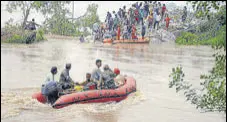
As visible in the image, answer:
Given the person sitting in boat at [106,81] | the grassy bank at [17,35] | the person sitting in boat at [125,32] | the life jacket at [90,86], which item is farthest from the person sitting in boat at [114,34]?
the life jacket at [90,86]

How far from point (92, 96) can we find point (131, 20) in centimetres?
1853

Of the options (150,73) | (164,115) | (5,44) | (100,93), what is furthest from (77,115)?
(5,44)

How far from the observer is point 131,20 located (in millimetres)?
29906

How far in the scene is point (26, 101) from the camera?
39.9 ft

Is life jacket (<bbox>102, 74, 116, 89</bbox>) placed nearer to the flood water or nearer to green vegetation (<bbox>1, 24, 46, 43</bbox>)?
the flood water

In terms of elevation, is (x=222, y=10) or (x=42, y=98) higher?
(x=222, y=10)

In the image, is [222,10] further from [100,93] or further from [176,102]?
[176,102]

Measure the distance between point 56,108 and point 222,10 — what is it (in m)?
7.01

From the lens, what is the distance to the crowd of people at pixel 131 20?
2791 cm

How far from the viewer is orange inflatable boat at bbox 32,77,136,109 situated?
36.6 feet

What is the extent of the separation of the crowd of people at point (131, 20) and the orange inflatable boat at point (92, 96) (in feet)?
43.1

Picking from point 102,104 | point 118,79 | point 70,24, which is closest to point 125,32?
point 70,24

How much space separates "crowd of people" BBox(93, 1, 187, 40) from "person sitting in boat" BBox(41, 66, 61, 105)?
49.2ft

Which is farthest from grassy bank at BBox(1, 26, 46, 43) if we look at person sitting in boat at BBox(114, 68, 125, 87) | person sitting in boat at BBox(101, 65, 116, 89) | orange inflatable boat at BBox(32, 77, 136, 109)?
person sitting in boat at BBox(101, 65, 116, 89)
